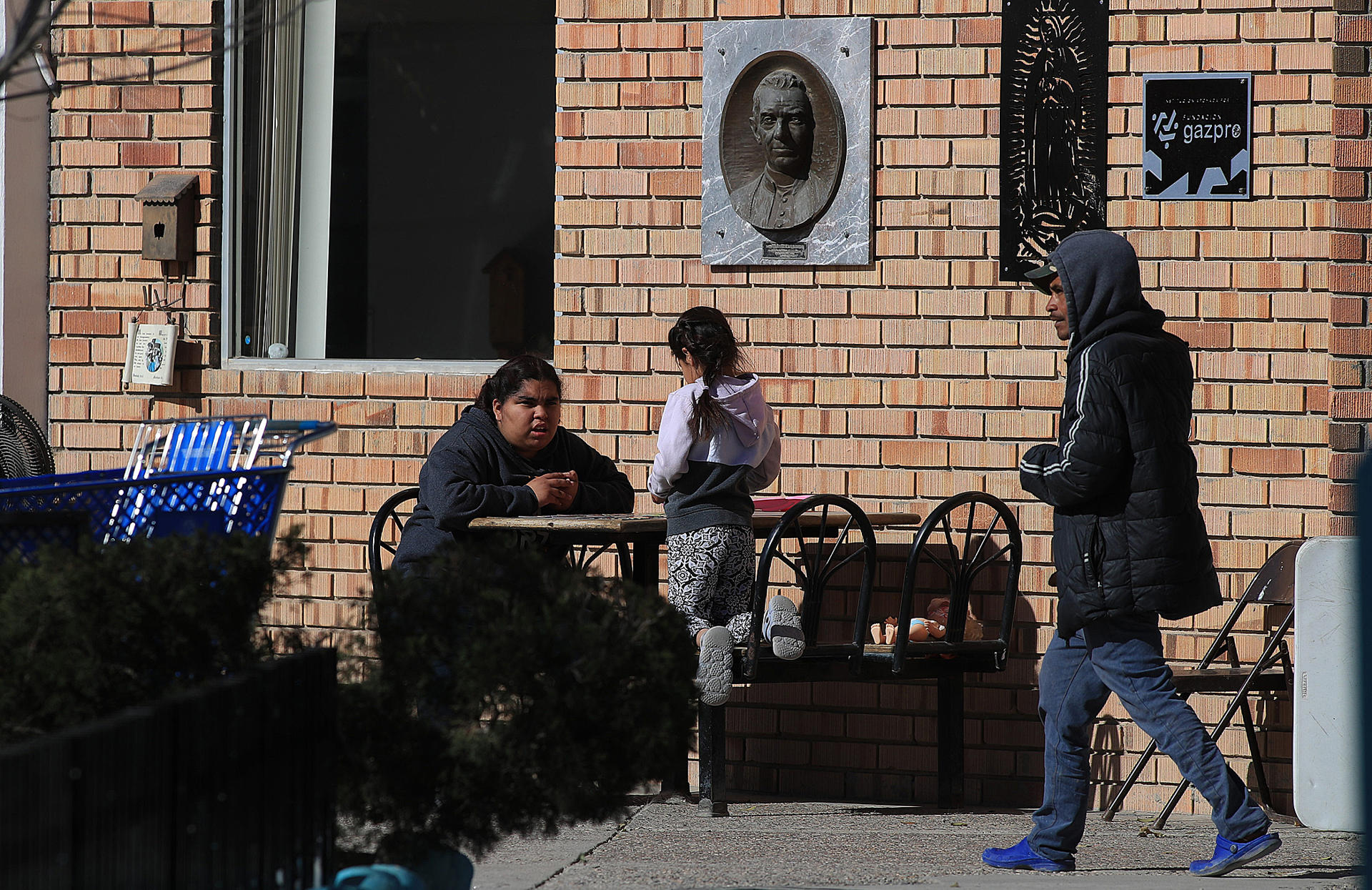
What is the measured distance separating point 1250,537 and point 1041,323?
1.16 metres

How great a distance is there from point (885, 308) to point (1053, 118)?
996mm

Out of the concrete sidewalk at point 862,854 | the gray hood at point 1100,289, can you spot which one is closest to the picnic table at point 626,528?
the concrete sidewalk at point 862,854

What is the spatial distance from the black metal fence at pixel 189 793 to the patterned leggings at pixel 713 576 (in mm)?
2651

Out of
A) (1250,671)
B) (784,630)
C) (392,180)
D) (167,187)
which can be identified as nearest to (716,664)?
(784,630)

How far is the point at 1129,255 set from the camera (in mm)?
4738

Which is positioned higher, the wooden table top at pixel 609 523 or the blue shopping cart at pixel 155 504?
the blue shopping cart at pixel 155 504

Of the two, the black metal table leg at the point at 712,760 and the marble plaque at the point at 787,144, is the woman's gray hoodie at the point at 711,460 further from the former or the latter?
the marble plaque at the point at 787,144

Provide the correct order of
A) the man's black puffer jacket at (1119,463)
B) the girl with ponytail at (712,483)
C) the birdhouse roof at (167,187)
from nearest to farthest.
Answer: the man's black puffer jacket at (1119,463)
the girl with ponytail at (712,483)
the birdhouse roof at (167,187)

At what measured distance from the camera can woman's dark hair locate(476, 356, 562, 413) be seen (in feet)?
19.3

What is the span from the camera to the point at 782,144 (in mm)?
6348

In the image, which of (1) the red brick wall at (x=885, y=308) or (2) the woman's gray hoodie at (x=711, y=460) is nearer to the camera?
(2) the woman's gray hoodie at (x=711, y=460)

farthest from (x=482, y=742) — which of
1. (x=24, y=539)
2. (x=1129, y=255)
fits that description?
(x=1129, y=255)

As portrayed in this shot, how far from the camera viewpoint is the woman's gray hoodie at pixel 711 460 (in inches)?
222

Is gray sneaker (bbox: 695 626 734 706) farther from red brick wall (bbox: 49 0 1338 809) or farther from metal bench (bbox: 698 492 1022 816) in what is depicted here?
red brick wall (bbox: 49 0 1338 809)
